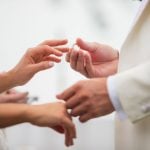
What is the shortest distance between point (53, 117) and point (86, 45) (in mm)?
357

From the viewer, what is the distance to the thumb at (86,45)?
1073 millimetres

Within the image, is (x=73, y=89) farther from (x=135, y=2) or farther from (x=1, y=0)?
(x=1, y=0)

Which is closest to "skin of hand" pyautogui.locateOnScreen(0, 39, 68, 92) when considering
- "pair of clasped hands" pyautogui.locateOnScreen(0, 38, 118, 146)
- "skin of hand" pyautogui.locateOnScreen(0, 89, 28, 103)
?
"pair of clasped hands" pyautogui.locateOnScreen(0, 38, 118, 146)

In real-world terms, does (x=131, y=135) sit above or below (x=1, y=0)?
below

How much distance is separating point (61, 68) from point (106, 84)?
2.43 feet

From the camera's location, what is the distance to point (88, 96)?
809mm

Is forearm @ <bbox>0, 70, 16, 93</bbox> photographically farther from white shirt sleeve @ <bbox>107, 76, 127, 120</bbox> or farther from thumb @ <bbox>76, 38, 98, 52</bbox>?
white shirt sleeve @ <bbox>107, 76, 127, 120</bbox>

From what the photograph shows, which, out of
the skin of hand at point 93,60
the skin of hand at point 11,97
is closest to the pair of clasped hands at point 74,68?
the skin of hand at point 93,60

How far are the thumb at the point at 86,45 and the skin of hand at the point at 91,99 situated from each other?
0.28m

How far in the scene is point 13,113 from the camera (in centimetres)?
89

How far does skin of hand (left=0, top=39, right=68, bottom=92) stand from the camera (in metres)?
1.07

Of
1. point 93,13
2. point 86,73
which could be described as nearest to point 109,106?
point 86,73

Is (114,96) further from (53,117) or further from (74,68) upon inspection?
(74,68)

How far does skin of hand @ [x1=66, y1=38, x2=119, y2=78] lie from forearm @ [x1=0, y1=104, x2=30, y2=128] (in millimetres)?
275
